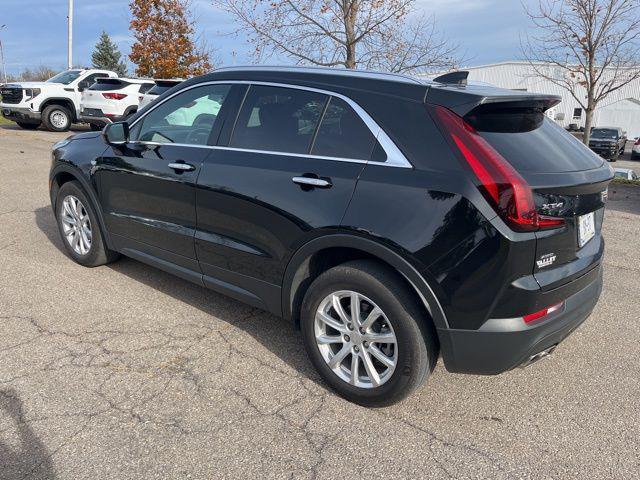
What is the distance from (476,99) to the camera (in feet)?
8.70

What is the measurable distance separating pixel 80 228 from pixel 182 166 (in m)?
1.81

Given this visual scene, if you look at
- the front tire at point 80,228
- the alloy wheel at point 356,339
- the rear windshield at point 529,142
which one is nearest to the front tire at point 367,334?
the alloy wheel at point 356,339

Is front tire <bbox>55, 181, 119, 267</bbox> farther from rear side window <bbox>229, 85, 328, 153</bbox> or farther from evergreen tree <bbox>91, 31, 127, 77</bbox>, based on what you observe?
evergreen tree <bbox>91, 31, 127, 77</bbox>

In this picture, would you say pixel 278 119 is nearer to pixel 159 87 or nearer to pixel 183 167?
pixel 183 167

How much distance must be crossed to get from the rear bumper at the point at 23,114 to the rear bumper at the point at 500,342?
60.0 ft

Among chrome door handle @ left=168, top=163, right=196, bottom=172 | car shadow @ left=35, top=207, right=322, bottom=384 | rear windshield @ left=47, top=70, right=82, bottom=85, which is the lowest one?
car shadow @ left=35, top=207, right=322, bottom=384

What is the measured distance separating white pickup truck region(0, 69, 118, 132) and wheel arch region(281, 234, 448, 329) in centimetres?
1704

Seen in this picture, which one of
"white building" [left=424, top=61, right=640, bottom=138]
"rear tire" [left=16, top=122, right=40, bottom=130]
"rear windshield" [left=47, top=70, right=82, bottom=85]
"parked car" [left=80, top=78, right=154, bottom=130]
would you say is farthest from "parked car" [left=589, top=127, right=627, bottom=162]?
"rear tire" [left=16, top=122, right=40, bottom=130]

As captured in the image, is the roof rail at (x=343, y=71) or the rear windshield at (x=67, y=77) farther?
the rear windshield at (x=67, y=77)

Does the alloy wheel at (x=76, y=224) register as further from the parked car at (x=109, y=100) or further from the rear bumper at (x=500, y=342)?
the parked car at (x=109, y=100)

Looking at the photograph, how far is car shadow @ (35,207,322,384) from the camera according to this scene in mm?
3523

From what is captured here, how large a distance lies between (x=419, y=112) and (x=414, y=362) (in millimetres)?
1270

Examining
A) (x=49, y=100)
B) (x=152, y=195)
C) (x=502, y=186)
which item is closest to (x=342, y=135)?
(x=502, y=186)

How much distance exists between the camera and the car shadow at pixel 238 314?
11.6 ft
